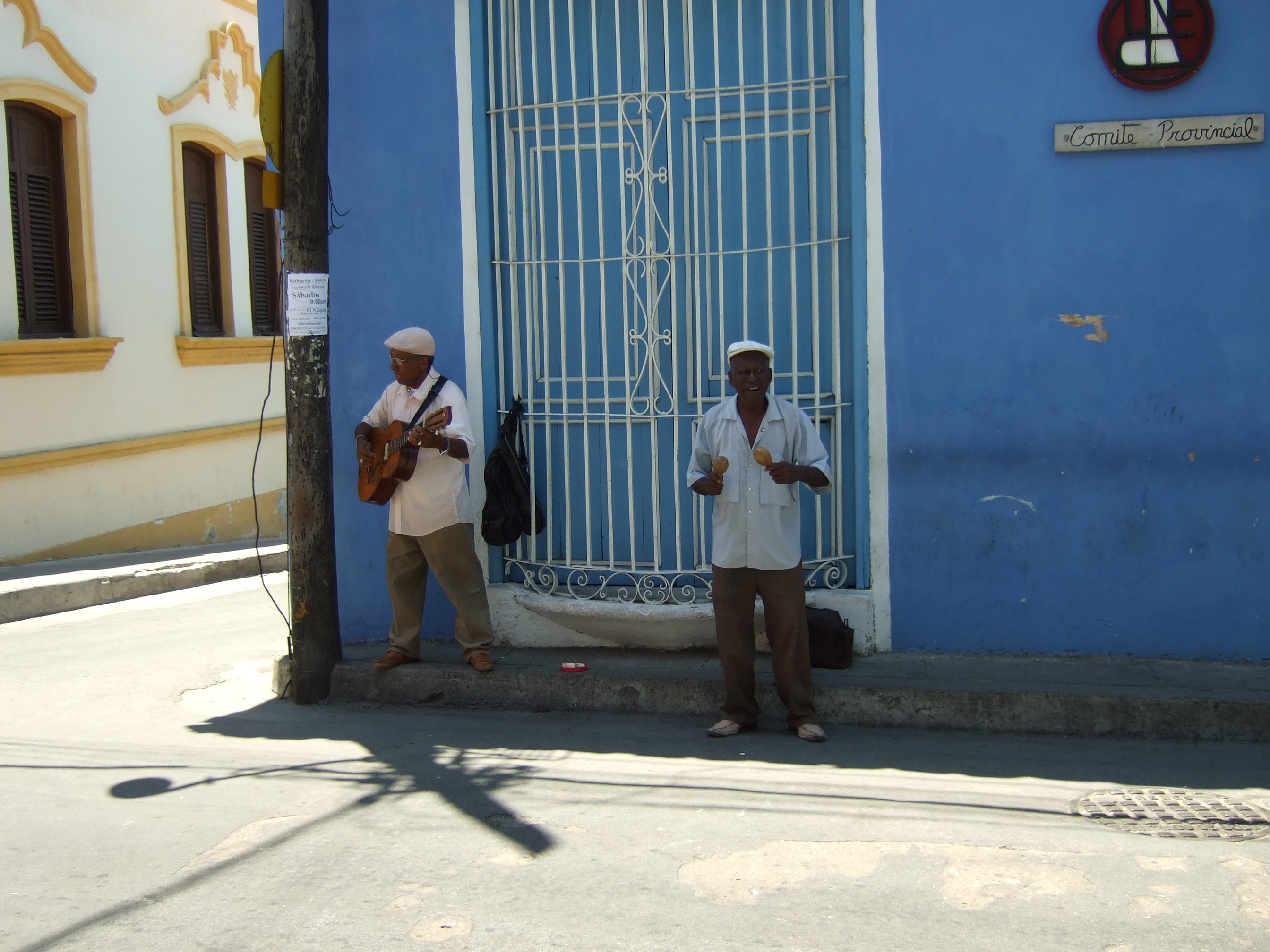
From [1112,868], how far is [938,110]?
3.46 meters

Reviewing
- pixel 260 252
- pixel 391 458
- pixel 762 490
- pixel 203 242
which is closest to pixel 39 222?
pixel 203 242

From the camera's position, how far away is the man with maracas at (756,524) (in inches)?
207

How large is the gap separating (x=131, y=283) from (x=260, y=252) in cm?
278

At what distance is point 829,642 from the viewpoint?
226 inches

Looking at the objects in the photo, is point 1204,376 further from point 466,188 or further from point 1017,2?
point 466,188

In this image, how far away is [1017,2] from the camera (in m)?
5.72

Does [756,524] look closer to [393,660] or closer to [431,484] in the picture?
[431,484]

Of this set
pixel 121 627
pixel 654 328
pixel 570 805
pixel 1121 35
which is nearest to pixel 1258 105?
pixel 1121 35

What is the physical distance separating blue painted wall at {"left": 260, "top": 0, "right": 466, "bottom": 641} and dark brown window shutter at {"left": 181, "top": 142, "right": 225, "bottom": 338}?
6.49m

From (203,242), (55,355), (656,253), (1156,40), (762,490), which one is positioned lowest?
(762,490)

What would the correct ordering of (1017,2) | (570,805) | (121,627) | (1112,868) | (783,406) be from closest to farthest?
(1112,868)
(570,805)
(783,406)
(1017,2)
(121,627)

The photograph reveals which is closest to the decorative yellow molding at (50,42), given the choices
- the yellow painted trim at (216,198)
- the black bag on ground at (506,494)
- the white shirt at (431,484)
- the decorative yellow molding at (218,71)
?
the decorative yellow molding at (218,71)

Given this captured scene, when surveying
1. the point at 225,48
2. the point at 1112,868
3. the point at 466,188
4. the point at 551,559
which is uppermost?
the point at 225,48

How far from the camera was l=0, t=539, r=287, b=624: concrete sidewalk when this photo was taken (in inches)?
348
